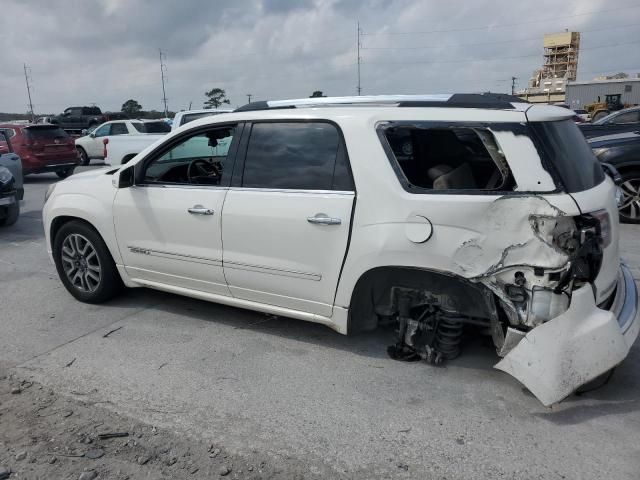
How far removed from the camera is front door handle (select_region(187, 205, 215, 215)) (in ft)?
13.2

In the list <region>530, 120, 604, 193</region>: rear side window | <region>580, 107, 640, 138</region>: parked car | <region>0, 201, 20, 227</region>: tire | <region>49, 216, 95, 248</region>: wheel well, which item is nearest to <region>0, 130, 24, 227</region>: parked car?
<region>0, 201, 20, 227</region>: tire

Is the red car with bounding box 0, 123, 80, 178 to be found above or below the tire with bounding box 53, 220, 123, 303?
above

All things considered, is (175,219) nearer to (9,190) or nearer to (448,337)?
(448,337)

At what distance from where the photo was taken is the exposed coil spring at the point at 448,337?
11.7ft

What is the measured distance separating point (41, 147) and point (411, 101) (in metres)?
14.5

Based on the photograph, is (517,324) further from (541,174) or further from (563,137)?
(563,137)

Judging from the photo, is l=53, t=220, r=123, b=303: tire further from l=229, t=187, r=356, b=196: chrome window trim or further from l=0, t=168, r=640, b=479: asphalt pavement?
l=229, t=187, r=356, b=196: chrome window trim

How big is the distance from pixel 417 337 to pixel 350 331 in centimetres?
48

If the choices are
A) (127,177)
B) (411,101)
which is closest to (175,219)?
(127,177)

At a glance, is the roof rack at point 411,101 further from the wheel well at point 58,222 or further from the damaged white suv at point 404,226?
the wheel well at point 58,222

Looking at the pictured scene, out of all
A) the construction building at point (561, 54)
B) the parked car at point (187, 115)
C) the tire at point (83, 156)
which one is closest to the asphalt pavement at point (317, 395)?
the parked car at point (187, 115)

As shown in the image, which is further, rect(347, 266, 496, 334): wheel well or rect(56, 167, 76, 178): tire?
rect(56, 167, 76, 178): tire

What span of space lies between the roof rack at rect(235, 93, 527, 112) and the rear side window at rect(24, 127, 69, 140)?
13228 millimetres

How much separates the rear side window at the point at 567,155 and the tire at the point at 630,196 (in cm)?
535
